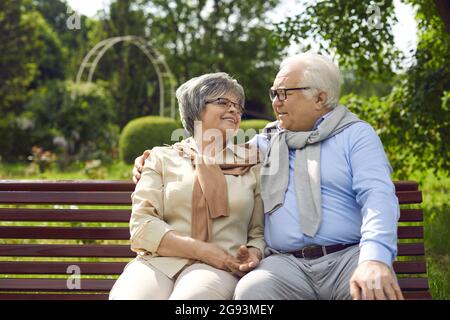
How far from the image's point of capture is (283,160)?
312 cm

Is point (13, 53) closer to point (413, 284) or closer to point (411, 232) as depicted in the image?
point (411, 232)

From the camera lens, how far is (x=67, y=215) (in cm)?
368

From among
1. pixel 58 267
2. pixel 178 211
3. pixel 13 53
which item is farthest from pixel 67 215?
pixel 13 53

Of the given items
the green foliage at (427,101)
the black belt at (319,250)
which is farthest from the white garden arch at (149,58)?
the black belt at (319,250)

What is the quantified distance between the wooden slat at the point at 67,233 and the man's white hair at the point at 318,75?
1.21 m

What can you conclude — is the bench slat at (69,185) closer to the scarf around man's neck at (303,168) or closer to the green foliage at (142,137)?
the scarf around man's neck at (303,168)

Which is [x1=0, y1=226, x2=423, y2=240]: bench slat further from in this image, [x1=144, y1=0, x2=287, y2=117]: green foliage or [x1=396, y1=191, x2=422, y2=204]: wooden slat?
[x1=144, y1=0, x2=287, y2=117]: green foliage

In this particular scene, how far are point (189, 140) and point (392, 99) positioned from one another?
193 inches

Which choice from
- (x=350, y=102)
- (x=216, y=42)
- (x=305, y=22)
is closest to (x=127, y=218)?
(x=305, y=22)

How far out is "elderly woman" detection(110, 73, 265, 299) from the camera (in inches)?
116

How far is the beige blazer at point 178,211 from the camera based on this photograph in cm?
305

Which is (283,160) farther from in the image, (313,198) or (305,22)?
(305,22)

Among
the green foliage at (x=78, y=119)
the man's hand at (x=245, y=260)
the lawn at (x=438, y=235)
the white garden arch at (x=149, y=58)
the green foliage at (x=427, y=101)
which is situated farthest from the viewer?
the white garden arch at (x=149, y=58)

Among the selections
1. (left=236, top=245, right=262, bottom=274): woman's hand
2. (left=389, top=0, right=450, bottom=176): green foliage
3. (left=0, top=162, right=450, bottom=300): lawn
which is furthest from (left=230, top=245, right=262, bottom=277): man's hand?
(left=389, top=0, right=450, bottom=176): green foliage
